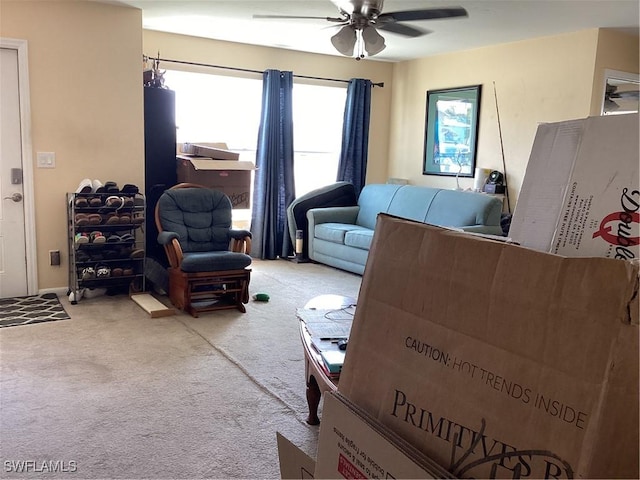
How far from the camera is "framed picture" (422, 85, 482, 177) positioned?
6305 mm

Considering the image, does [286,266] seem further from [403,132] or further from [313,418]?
[313,418]

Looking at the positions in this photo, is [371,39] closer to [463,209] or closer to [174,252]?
[463,209]

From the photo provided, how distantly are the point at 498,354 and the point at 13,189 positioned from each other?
181 inches

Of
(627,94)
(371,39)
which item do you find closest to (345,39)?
(371,39)

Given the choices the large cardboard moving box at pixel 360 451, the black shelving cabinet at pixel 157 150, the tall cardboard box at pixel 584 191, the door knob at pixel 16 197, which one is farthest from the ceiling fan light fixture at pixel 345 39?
the large cardboard moving box at pixel 360 451

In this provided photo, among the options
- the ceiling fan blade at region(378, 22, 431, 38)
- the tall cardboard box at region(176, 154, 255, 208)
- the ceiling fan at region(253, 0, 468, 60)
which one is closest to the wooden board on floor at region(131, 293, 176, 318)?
the tall cardboard box at region(176, 154, 255, 208)

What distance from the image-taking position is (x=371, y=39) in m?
4.02

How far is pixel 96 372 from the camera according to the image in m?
3.04

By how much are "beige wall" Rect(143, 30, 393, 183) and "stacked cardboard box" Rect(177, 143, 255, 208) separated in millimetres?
1230

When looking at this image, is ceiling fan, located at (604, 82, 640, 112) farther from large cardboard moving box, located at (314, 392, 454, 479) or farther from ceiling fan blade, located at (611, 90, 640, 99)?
large cardboard moving box, located at (314, 392, 454, 479)

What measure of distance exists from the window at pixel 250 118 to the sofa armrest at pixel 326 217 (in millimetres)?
899

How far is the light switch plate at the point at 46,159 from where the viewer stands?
14.7 feet

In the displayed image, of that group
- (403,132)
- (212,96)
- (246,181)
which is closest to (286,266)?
(246,181)

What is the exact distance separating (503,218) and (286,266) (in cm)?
239
